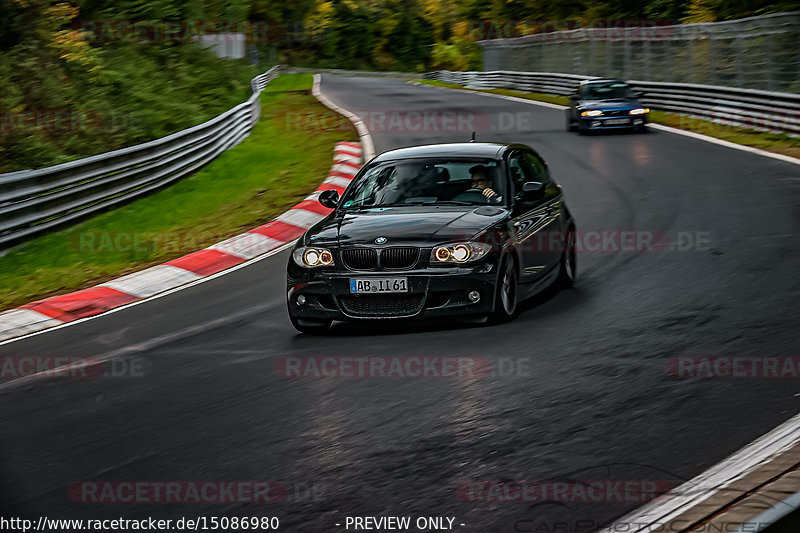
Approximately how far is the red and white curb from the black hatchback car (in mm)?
3388

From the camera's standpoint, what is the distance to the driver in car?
Result: 955 centimetres

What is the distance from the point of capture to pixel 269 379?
762cm

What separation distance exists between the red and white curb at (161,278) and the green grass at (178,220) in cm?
44

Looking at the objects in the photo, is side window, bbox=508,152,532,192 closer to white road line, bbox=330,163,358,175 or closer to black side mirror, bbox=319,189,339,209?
black side mirror, bbox=319,189,339,209

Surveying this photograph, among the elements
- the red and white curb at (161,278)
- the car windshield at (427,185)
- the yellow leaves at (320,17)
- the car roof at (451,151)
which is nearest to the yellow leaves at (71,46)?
the red and white curb at (161,278)

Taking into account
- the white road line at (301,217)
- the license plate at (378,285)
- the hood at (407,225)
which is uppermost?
the hood at (407,225)

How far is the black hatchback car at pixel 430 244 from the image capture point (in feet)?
28.0

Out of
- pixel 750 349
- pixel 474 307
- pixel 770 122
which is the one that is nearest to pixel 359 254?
pixel 474 307

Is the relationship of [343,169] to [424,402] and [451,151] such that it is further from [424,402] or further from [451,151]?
[424,402]

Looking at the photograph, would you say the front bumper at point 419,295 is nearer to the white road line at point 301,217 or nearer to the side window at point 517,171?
Result: the side window at point 517,171

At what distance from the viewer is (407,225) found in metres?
8.89

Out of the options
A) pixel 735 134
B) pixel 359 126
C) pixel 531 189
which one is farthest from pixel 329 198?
pixel 359 126

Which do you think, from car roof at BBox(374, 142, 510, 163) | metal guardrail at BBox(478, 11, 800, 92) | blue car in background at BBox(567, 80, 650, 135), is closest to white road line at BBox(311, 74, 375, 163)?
blue car in background at BBox(567, 80, 650, 135)

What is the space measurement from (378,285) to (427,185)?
1.54 metres
